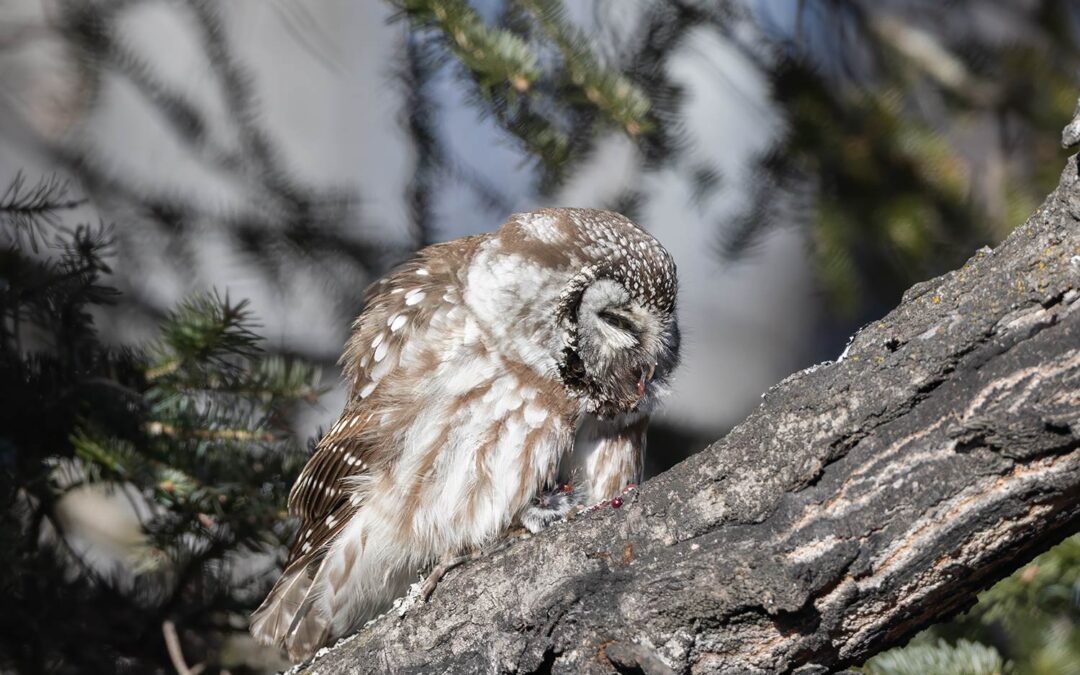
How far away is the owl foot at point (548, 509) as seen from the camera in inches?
92.3

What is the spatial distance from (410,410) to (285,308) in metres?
1.08

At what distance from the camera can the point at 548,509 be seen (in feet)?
7.77

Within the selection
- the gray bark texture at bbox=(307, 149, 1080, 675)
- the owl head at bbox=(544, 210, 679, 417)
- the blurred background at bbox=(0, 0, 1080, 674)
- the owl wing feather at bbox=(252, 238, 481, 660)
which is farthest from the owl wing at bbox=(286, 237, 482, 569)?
the gray bark texture at bbox=(307, 149, 1080, 675)

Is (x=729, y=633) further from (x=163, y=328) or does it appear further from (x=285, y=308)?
(x=285, y=308)

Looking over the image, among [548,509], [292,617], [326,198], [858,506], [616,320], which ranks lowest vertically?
[858,506]

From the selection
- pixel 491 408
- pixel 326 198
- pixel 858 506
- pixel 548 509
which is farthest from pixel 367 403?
pixel 858 506

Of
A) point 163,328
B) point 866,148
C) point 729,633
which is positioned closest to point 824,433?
point 729,633

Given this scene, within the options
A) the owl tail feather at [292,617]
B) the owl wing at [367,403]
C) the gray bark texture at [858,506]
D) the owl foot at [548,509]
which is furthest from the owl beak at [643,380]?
the owl tail feather at [292,617]

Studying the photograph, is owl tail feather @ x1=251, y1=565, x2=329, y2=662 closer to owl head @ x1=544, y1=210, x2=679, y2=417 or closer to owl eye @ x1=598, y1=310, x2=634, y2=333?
owl head @ x1=544, y1=210, x2=679, y2=417

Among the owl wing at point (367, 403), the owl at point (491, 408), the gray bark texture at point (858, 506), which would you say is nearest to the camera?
the gray bark texture at point (858, 506)

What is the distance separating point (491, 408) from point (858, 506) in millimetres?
1024

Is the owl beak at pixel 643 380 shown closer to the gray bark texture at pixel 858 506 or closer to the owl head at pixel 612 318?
the owl head at pixel 612 318

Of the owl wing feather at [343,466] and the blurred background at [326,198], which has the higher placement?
the blurred background at [326,198]

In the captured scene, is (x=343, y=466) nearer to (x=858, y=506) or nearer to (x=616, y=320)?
(x=616, y=320)
